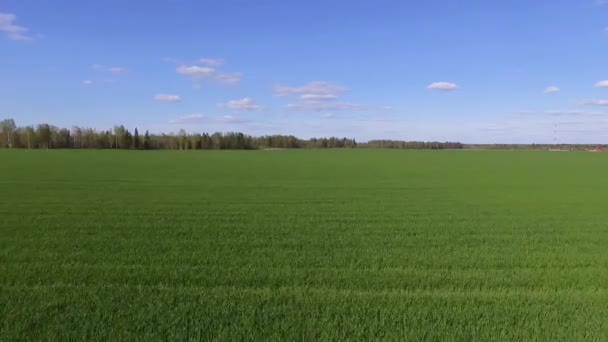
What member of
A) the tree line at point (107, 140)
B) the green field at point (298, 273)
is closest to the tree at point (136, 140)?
the tree line at point (107, 140)

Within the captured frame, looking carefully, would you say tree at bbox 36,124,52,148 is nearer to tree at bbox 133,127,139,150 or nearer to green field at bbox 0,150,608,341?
tree at bbox 133,127,139,150

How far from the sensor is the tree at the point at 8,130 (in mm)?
147375

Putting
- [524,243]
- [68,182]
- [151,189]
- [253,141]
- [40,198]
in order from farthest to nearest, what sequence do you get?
[253,141] < [68,182] < [151,189] < [40,198] < [524,243]

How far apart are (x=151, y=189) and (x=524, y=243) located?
779 inches

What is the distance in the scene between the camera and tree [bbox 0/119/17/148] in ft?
484

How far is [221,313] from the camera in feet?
22.4

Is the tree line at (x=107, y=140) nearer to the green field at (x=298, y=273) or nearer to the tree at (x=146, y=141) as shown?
the tree at (x=146, y=141)

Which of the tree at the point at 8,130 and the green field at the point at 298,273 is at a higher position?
the tree at the point at 8,130

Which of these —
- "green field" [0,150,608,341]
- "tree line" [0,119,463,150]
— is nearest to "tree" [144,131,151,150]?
"tree line" [0,119,463,150]

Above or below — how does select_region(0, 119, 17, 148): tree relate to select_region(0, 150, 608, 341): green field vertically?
above

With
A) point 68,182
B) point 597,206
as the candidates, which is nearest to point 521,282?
point 597,206

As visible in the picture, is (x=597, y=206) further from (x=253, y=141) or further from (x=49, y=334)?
(x=253, y=141)

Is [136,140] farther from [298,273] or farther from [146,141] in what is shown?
[298,273]

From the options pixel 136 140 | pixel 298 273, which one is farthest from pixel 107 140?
pixel 298 273
